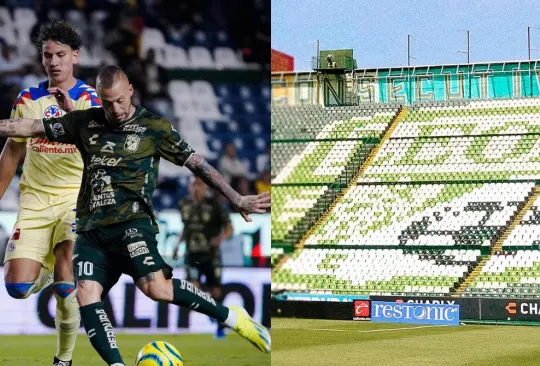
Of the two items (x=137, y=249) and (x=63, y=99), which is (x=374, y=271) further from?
(x=137, y=249)

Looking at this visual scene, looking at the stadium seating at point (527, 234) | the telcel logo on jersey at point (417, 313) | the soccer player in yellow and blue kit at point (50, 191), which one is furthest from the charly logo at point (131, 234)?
the stadium seating at point (527, 234)

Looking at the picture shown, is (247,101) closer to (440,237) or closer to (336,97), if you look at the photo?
(440,237)

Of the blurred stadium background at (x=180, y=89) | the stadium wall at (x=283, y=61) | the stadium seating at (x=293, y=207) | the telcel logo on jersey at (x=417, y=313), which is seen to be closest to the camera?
the blurred stadium background at (x=180, y=89)

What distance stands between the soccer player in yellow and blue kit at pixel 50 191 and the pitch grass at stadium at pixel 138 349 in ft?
0.88

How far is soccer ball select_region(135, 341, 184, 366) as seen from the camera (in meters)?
5.05

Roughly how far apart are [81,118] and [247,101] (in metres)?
1.05


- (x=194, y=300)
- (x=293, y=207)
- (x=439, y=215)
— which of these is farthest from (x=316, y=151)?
(x=194, y=300)

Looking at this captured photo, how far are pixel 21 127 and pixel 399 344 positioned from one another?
8245 mm

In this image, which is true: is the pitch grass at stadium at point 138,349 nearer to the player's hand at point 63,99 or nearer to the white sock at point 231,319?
the white sock at point 231,319

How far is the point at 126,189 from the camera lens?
496 cm

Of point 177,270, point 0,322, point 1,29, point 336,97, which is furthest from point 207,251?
point 336,97

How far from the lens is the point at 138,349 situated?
5676mm

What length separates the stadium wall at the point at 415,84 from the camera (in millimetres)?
22719

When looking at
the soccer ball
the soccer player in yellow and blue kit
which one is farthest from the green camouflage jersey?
the soccer ball
